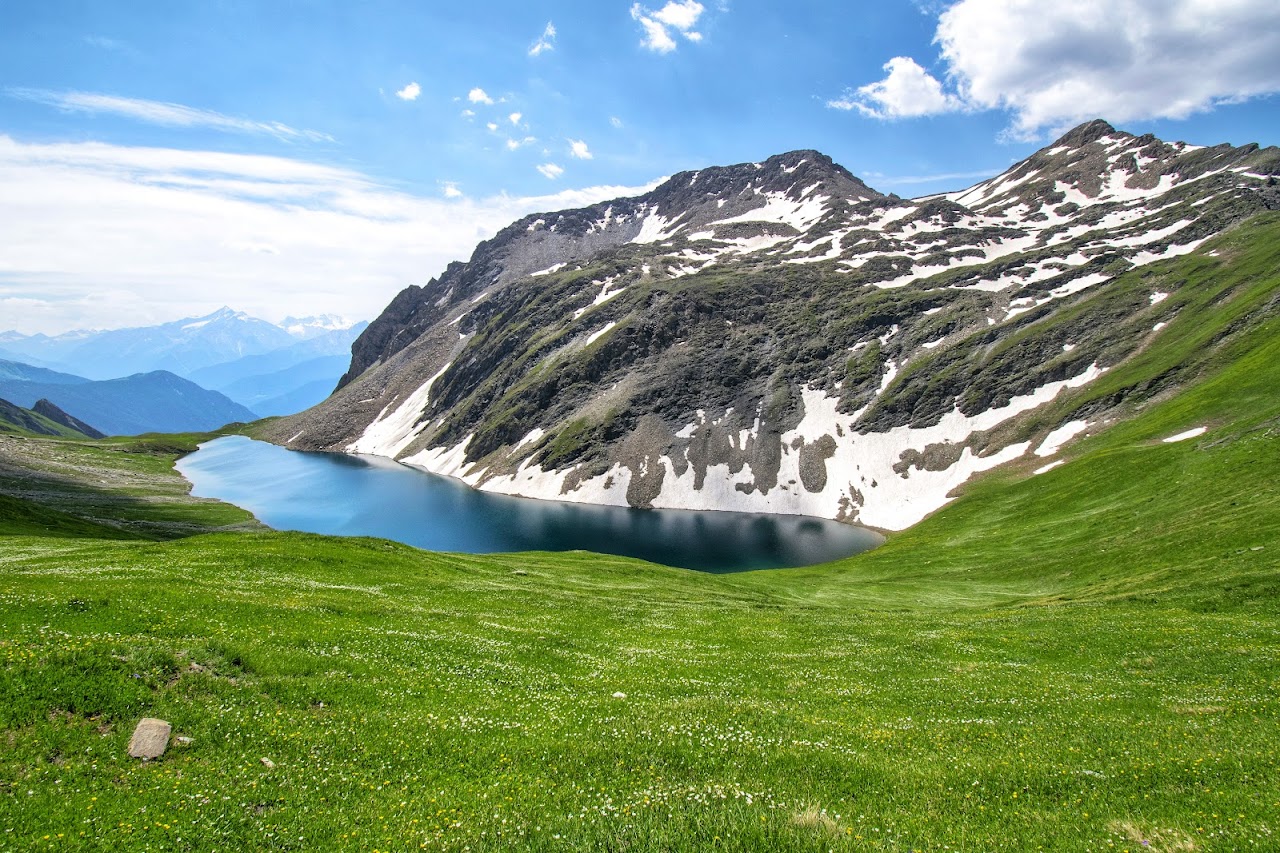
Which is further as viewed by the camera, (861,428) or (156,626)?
(861,428)

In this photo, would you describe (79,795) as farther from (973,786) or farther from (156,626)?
(973,786)

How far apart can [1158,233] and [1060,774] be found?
262145 millimetres

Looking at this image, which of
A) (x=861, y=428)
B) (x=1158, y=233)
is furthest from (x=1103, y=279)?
(x=861, y=428)

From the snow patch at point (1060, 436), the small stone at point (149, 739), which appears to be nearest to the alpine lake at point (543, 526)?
the snow patch at point (1060, 436)

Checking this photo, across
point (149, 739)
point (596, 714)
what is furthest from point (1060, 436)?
point (149, 739)

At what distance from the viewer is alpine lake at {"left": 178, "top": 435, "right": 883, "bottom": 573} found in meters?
119

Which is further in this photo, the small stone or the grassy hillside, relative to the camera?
the small stone

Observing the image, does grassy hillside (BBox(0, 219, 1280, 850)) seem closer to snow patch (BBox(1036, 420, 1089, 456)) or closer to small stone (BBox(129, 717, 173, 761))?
small stone (BBox(129, 717, 173, 761))

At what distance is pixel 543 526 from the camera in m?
141

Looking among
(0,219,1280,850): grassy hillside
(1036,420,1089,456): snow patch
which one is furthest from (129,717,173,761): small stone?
(1036,420,1089,456): snow patch

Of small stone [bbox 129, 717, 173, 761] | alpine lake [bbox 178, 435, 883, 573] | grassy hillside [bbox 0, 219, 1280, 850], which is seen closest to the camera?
grassy hillside [bbox 0, 219, 1280, 850]

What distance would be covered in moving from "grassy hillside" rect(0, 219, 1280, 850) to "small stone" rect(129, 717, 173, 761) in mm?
214

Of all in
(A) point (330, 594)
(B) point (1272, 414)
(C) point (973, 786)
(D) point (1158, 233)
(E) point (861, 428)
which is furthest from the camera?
(D) point (1158, 233)

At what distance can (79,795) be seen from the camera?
29.1ft
